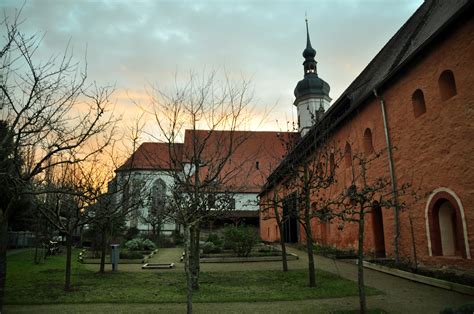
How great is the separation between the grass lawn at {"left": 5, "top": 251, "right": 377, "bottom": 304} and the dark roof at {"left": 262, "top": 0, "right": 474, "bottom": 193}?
4421 millimetres

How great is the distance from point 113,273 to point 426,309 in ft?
37.9

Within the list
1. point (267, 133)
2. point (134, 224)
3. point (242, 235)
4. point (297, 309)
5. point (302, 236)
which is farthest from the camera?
point (267, 133)

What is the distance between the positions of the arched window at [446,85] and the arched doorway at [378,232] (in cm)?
662

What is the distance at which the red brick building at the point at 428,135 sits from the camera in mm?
11492

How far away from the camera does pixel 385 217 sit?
1638 centimetres

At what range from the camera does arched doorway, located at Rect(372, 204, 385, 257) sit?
684 inches

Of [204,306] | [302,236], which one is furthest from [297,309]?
[302,236]

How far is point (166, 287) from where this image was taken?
37.2 ft

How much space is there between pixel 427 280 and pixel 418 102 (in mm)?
6959

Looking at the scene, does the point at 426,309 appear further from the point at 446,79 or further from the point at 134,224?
the point at 134,224

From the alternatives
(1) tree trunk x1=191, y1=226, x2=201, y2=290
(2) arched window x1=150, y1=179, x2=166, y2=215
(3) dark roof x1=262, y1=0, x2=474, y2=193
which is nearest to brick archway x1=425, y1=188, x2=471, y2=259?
(3) dark roof x1=262, y1=0, x2=474, y2=193

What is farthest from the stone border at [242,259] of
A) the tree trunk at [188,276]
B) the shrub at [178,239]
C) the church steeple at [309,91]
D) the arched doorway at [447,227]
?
the church steeple at [309,91]

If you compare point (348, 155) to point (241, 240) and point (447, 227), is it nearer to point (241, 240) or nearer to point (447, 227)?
point (241, 240)

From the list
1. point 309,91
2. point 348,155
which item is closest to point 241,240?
point 348,155
